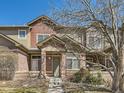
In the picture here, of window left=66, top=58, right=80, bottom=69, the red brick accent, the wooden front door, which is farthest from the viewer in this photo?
the red brick accent

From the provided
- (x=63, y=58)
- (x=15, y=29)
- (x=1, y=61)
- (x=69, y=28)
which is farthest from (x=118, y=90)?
(x=15, y=29)

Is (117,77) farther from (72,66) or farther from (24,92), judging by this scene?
(72,66)

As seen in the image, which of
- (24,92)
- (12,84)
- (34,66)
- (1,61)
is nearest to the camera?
(24,92)

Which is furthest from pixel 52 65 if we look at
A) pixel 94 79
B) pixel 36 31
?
pixel 94 79

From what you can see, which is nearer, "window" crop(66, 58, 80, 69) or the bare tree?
the bare tree

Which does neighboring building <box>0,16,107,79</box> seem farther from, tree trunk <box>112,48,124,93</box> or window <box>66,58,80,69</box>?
tree trunk <box>112,48,124,93</box>

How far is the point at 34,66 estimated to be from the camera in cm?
3181

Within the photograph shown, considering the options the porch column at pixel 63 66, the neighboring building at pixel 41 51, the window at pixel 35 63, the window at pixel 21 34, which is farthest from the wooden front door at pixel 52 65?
the window at pixel 21 34

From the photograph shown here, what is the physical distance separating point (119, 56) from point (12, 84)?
11.1m

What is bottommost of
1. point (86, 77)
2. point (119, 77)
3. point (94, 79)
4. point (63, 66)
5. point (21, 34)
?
point (94, 79)

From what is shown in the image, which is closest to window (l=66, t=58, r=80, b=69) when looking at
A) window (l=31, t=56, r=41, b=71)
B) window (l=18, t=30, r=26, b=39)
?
window (l=31, t=56, r=41, b=71)

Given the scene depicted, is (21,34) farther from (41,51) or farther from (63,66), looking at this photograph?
(63,66)

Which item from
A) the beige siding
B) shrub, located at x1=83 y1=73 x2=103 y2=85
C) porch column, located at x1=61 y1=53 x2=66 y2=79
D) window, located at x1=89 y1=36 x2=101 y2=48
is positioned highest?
the beige siding

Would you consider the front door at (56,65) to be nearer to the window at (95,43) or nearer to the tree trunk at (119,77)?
the window at (95,43)
